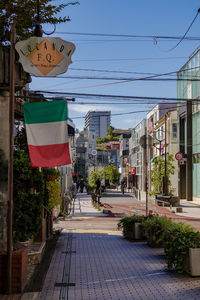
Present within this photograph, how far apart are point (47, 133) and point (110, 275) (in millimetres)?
3910

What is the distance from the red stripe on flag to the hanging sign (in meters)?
2.62

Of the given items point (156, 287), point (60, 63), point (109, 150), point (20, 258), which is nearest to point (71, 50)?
point (60, 63)

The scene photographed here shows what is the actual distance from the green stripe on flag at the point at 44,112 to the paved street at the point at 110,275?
359 cm

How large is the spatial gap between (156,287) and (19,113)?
6.52 m

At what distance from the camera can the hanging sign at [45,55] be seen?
35.3 feet

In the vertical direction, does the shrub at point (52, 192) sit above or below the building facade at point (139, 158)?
below

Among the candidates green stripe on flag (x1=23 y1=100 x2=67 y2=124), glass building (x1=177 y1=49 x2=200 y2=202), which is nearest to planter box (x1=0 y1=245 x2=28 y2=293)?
green stripe on flag (x1=23 y1=100 x2=67 y2=124)

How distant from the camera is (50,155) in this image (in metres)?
9.02

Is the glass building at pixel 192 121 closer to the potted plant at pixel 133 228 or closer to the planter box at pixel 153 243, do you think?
the potted plant at pixel 133 228

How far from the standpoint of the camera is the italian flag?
9000 mm

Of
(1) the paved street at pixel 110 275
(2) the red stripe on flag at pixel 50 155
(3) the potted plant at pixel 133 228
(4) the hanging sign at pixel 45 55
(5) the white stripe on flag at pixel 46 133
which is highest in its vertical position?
(4) the hanging sign at pixel 45 55

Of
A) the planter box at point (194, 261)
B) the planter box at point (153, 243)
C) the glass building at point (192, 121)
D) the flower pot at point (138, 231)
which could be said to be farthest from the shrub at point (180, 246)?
the glass building at point (192, 121)

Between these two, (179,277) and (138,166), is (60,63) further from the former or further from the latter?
(138,166)

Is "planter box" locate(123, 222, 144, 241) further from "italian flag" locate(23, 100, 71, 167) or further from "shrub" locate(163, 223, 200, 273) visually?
"italian flag" locate(23, 100, 71, 167)
